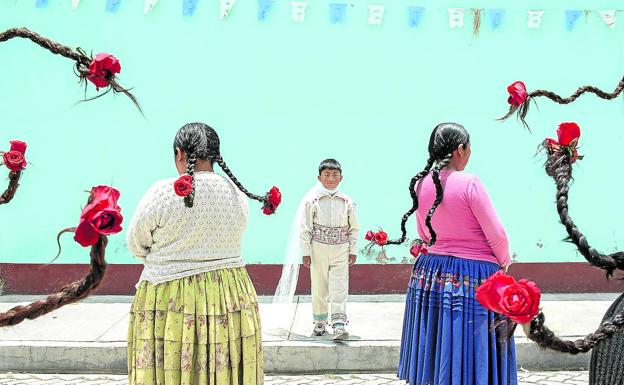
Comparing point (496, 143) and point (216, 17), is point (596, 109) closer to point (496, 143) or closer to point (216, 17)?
point (496, 143)

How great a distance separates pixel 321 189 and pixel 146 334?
9.10ft

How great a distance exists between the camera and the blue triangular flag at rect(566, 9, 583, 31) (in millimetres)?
6957

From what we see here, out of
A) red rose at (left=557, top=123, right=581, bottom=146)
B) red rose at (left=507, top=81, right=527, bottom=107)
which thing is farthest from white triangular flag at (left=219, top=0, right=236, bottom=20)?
red rose at (left=557, top=123, right=581, bottom=146)

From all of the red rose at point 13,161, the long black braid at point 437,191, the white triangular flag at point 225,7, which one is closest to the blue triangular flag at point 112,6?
the white triangular flag at point 225,7

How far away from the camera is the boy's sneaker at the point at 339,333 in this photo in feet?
16.8

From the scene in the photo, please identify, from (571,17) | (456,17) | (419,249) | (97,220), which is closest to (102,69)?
(97,220)

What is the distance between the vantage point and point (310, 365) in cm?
501

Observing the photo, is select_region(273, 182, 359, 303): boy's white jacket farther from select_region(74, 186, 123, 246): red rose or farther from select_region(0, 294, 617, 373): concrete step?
select_region(74, 186, 123, 246): red rose

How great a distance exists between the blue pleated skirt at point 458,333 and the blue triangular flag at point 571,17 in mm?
4653

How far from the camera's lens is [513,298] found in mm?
1420

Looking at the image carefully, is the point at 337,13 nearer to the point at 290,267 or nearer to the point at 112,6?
the point at 112,6

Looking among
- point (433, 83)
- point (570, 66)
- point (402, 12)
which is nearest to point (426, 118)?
point (433, 83)

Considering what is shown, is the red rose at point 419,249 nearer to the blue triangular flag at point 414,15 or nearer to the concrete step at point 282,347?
the concrete step at point 282,347

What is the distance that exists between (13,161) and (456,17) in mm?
5361
